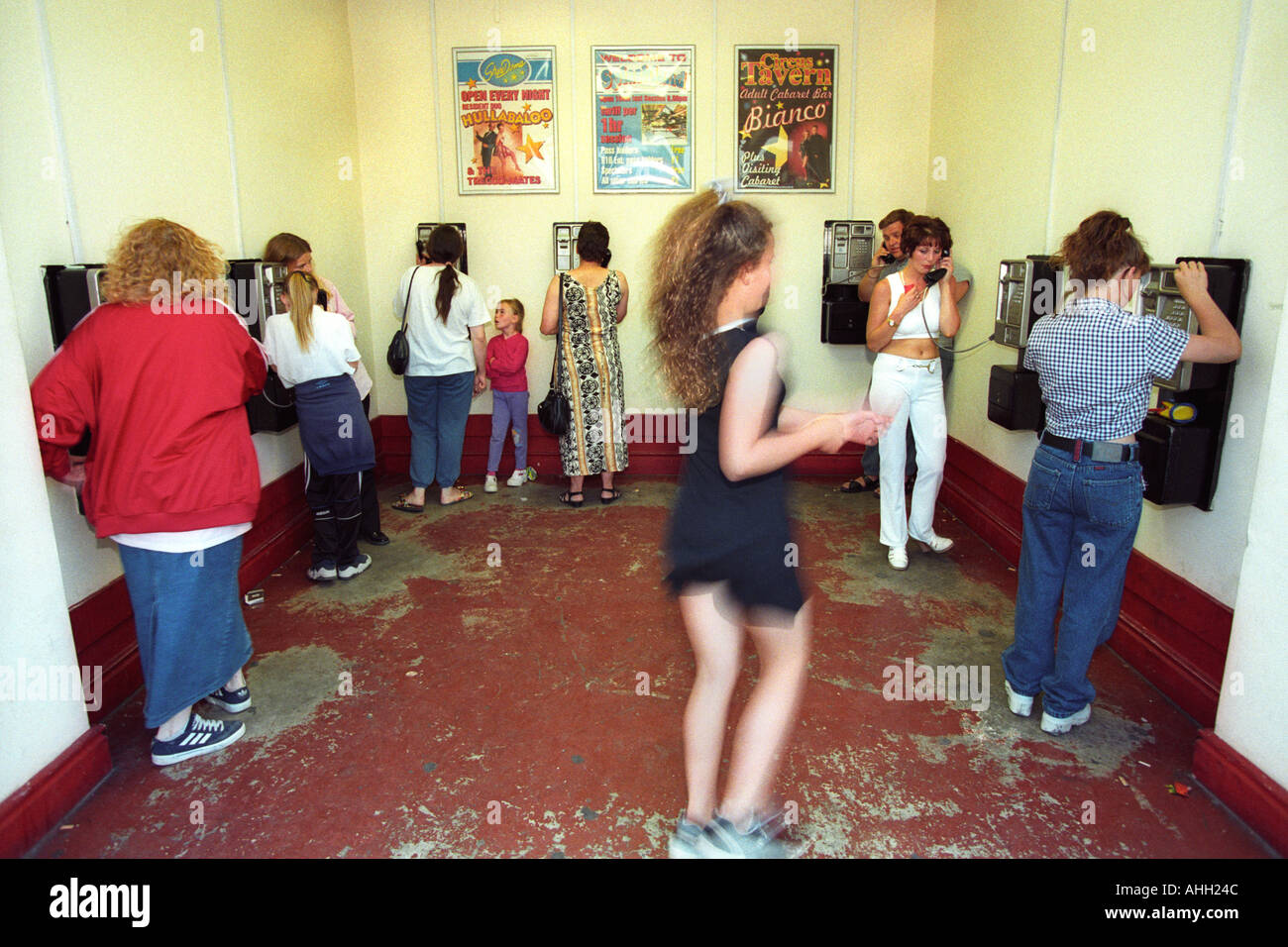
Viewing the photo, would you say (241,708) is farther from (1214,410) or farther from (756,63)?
(756,63)

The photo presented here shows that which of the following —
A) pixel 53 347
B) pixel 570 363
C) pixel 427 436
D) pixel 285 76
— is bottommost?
pixel 427 436

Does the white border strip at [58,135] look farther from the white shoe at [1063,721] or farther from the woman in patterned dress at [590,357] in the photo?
the white shoe at [1063,721]

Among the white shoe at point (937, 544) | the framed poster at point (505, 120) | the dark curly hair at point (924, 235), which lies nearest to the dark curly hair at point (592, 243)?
the framed poster at point (505, 120)

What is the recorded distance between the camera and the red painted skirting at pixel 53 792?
7.29 ft

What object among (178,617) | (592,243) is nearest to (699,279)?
(178,617)

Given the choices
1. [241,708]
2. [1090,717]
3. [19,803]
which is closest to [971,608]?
[1090,717]

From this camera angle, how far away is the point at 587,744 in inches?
110

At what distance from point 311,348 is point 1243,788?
3.70 meters

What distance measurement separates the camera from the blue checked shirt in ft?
8.07

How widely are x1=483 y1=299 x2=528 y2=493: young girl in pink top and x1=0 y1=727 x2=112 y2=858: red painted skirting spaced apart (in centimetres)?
321

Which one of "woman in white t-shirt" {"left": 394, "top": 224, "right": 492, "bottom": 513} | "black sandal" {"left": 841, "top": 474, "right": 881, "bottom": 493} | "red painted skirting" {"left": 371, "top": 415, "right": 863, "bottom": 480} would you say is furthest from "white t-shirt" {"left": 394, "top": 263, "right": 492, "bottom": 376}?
"black sandal" {"left": 841, "top": 474, "right": 881, "bottom": 493}

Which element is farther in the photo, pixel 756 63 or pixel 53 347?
pixel 756 63
